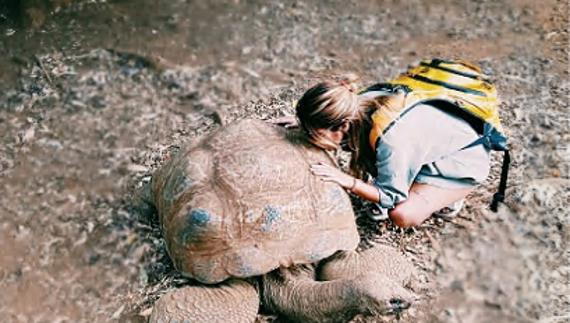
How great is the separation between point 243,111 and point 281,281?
1.37m

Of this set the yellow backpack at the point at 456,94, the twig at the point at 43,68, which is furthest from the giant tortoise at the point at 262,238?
the twig at the point at 43,68

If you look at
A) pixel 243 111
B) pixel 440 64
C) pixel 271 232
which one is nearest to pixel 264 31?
pixel 243 111

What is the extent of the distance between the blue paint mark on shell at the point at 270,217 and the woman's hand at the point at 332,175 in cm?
22

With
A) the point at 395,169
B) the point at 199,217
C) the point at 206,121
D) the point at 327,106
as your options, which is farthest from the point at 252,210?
the point at 206,121

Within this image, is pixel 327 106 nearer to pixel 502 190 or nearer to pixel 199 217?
pixel 199 217

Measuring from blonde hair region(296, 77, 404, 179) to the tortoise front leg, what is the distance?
464 mm

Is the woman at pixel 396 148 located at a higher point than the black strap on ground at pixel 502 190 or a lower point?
higher

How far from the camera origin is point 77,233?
130 inches

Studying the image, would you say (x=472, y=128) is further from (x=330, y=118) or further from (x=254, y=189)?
(x=254, y=189)

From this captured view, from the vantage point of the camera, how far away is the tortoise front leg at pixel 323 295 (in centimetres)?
242

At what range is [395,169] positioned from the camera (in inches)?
108

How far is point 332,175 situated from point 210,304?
2.05 feet

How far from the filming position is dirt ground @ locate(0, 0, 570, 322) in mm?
3010

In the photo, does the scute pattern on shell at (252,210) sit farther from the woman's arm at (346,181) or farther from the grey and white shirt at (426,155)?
the grey and white shirt at (426,155)
